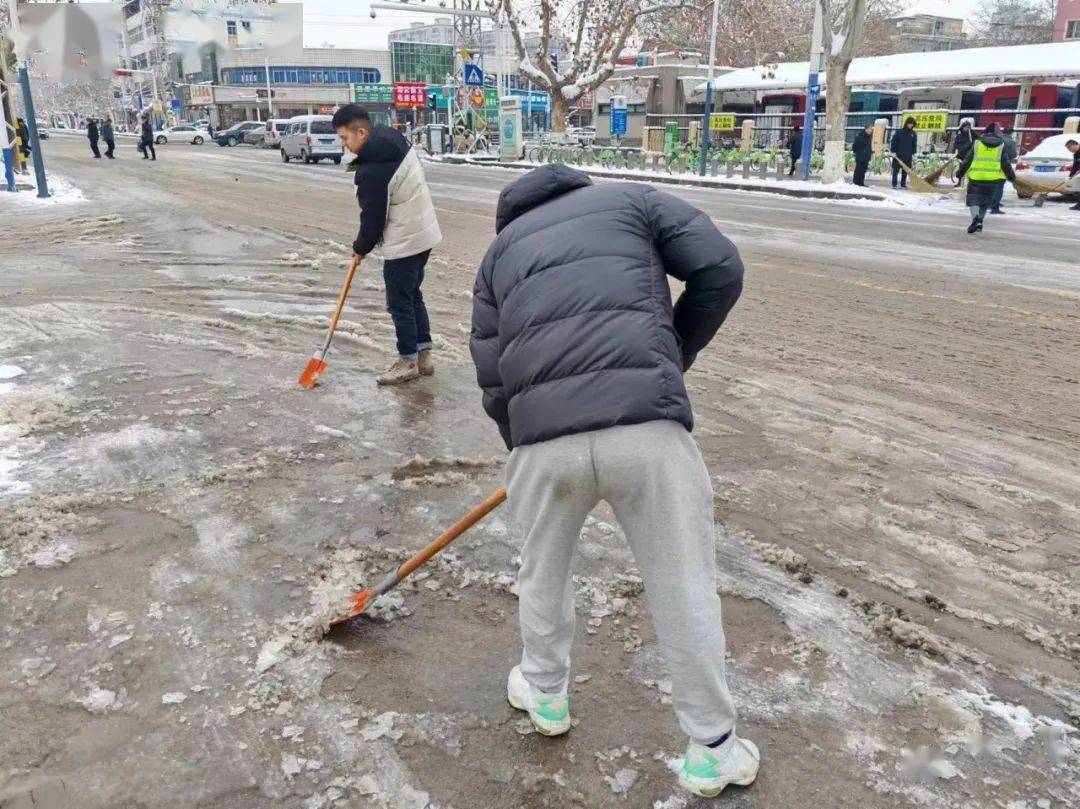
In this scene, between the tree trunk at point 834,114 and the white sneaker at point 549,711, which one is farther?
the tree trunk at point 834,114

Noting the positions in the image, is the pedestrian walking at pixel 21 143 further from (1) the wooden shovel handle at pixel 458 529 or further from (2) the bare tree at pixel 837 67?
(1) the wooden shovel handle at pixel 458 529

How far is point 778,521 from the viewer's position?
150 inches

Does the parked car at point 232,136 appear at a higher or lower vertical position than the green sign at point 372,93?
lower

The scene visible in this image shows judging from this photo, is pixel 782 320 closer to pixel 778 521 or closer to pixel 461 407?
pixel 461 407

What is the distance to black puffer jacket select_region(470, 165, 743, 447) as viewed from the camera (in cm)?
202

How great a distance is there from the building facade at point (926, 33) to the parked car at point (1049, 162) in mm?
48649

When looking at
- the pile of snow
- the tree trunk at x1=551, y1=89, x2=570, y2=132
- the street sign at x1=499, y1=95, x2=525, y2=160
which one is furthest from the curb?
the pile of snow

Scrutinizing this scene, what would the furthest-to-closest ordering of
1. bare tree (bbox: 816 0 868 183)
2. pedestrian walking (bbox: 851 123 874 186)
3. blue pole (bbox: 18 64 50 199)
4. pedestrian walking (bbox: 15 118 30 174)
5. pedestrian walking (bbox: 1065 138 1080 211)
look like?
pedestrian walking (bbox: 15 118 30 174), pedestrian walking (bbox: 851 123 874 186), bare tree (bbox: 816 0 868 183), pedestrian walking (bbox: 1065 138 1080 211), blue pole (bbox: 18 64 50 199)

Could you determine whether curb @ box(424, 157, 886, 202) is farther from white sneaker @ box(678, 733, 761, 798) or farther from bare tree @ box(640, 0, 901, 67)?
white sneaker @ box(678, 733, 761, 798)

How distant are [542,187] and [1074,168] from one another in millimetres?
19780

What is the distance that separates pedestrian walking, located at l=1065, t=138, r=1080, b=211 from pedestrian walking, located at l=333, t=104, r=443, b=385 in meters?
16.7

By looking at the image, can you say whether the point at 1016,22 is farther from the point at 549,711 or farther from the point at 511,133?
the point at 549,711

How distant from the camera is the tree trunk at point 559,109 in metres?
33.7

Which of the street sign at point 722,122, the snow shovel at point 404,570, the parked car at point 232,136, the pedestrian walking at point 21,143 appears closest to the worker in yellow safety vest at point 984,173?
the snow shovel at point 404,570
